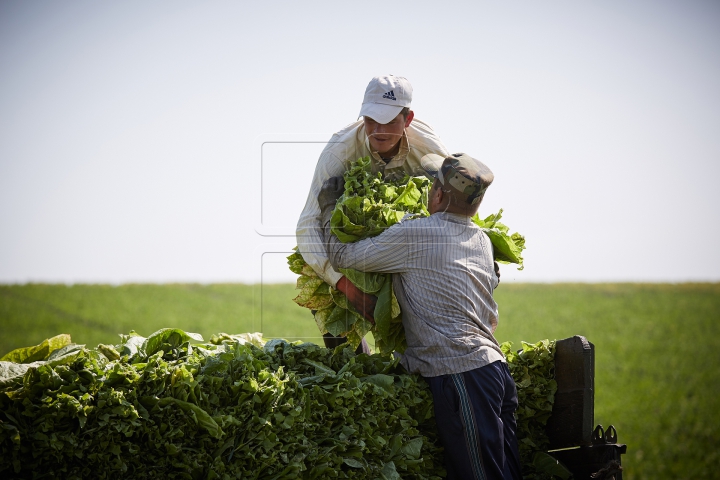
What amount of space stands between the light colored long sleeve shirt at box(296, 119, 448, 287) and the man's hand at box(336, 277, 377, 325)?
2.5 inches

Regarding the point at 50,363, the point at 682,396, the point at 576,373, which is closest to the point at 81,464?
the point at 50,363

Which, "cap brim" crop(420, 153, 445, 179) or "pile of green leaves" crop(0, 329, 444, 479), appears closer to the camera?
"pile of green leaves" crop(0, 329, 444, 479)

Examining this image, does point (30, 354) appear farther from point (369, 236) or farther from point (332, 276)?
point (369, 236)

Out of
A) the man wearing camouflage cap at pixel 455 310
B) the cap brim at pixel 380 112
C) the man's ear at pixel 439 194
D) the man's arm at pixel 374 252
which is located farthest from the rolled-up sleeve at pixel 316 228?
the man's ear at pixel 439 194

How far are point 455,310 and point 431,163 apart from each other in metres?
1.20

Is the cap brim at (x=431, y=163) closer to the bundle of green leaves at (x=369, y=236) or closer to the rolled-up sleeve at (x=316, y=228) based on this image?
the bundle of green leaves at (x=369, y=236)

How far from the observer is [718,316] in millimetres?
27203

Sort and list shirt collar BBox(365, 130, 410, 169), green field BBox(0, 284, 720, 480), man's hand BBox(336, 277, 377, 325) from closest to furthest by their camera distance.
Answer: man's hand BBox(336, 277, 377, 325), shirt collar BBox(365, 130, 410, 169), green field BBox(0, 284, 720, 480)

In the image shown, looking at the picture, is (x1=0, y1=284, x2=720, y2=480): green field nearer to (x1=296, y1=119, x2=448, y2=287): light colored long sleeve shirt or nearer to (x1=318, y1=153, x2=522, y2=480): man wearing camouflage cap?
(x1=296, y1=119, x2=448, y2=287): light colored long sleeve shirt

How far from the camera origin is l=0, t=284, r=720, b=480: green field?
56.2 feet

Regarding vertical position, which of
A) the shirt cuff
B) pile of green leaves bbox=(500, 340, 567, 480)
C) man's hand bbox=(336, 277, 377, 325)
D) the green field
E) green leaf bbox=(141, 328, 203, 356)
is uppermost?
the shirt cuff

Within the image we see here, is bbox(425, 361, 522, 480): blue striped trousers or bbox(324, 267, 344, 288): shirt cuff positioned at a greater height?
bbox(324, 267, 344, 288): shirt cuff

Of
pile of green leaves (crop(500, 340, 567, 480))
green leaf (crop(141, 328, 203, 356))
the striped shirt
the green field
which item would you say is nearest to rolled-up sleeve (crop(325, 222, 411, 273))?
the striped shirt

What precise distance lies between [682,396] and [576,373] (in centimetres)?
1794
